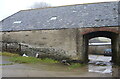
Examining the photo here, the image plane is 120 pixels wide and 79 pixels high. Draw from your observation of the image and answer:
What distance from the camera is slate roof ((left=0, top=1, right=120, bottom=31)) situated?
15734 mm

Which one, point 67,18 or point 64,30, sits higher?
point 67,18

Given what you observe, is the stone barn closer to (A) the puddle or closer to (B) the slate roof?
(B) the slate roof

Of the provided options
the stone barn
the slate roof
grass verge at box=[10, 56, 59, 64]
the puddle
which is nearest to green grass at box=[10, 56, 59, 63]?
grass verge at box=[10, 56, 59, 64]

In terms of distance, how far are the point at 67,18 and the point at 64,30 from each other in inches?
74.8

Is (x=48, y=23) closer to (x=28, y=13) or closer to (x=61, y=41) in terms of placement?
(x=61, y=41)

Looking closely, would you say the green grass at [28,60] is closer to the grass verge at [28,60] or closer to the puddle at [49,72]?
the grass verge at [28,60]

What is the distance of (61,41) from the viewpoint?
52.6 feet

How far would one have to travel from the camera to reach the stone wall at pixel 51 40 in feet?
51.3

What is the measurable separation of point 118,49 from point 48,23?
23.8 ft

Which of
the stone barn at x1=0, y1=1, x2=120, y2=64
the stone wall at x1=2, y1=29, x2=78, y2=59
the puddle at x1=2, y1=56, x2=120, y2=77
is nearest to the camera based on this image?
the puddle at x1=2, y1=56, x2=120, y2=77

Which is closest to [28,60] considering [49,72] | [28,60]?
[28,60]

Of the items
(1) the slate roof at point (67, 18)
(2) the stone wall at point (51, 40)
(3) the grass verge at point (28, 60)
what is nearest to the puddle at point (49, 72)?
(3) the grass verge at point (28, 60)

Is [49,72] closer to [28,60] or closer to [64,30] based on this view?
[28,60]

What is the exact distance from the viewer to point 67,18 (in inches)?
684
